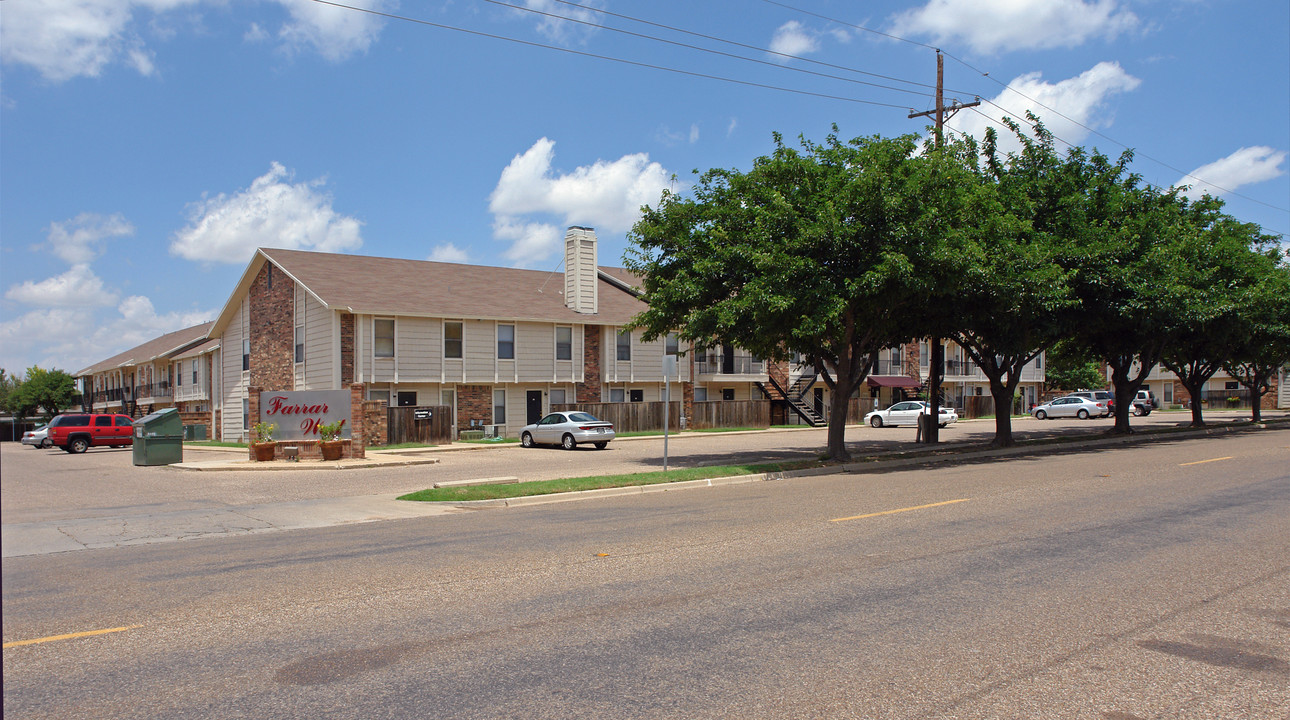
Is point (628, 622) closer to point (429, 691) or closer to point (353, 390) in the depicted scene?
point (429, 691)

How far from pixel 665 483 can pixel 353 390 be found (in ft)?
42.9

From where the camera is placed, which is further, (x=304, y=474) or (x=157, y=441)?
(x=157, y=441)

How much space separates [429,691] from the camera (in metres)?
5.34

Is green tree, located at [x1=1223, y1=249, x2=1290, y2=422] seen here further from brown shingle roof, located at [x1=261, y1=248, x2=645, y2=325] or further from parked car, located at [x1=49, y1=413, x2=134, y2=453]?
parked car, located at [x1=49, y1=413, x2=134, y2=453]

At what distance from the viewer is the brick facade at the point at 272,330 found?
121 ft

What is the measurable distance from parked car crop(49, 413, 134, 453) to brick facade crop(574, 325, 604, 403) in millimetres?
19062

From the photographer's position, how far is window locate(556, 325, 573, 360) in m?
38.4

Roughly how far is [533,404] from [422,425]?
6063mm

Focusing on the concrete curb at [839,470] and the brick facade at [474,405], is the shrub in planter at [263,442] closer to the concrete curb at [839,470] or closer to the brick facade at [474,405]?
the brick facade at [474,405]

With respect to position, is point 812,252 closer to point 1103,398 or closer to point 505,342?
point 505,342

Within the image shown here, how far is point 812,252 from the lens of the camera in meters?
20.7

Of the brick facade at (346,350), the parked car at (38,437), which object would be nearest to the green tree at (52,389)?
the parked car at (38,437)


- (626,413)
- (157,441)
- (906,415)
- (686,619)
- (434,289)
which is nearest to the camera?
(686,619)

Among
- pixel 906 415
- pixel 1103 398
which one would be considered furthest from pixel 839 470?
pixel 1103 398
